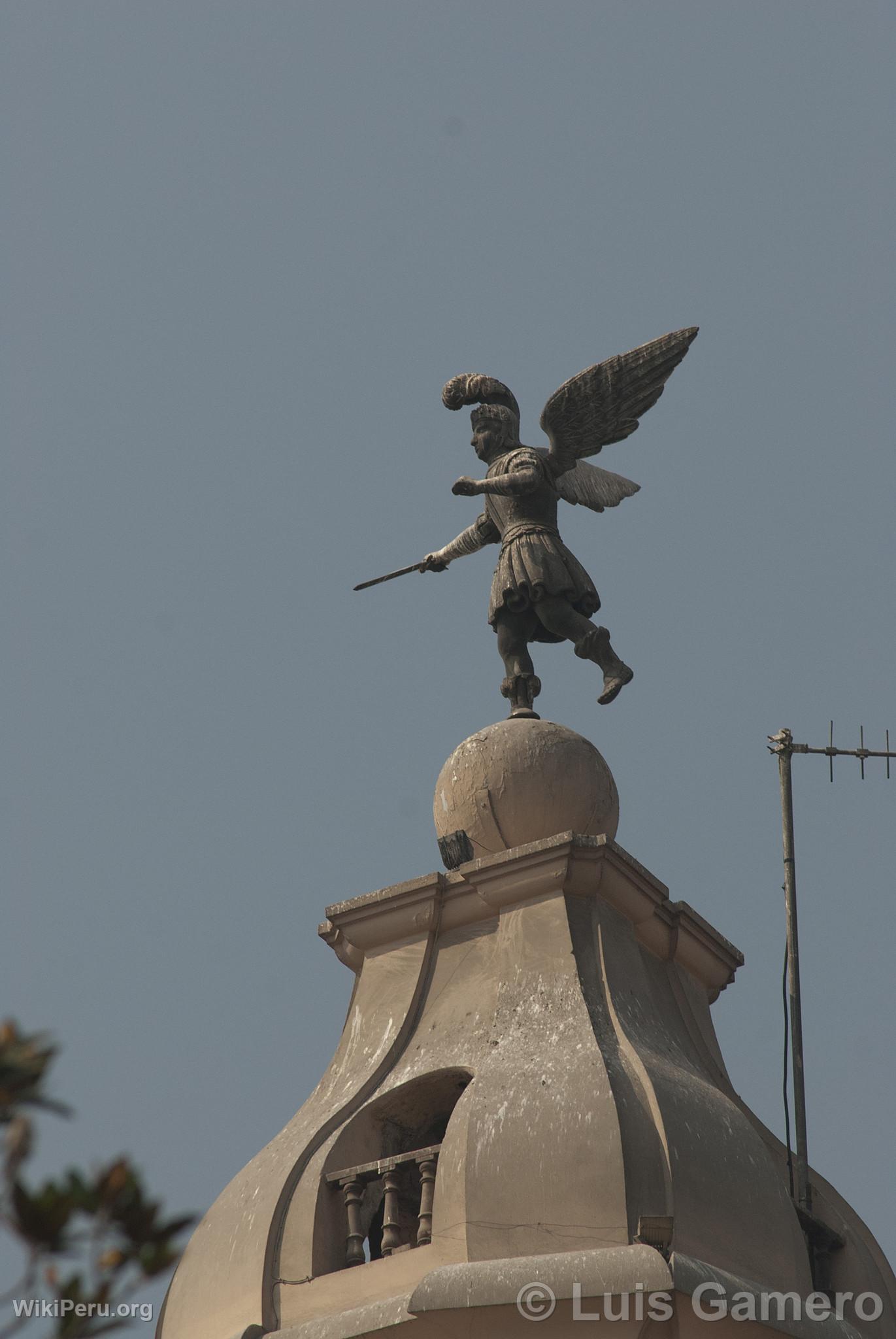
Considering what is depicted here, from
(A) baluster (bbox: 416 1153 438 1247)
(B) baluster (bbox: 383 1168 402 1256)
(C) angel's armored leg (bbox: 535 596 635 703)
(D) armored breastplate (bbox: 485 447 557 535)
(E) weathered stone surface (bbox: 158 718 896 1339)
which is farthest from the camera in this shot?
(D) armored breastplate (bbox: 485 447 557 535)

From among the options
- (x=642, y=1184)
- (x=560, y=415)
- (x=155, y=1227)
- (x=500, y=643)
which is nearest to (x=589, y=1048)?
(x=642, y=1184)

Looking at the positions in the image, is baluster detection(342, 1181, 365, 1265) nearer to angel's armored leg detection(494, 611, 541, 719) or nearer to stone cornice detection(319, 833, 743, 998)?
stone cornice detection(319, 833, 743, 998)

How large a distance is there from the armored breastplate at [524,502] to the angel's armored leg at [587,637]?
1.92 ft

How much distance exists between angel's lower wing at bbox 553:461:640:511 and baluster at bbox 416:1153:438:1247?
4926 millimetres

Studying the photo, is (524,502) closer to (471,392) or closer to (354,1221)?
(471,392)

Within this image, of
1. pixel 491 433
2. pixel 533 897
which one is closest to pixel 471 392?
pixel 491 433

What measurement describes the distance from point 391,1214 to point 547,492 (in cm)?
495

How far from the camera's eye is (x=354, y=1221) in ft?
38.3

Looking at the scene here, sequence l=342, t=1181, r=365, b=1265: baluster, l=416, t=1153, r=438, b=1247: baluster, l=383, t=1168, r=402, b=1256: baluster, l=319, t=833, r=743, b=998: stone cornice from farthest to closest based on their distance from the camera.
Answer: l=319, t=833, r=743, b=998: stone cornice < l=342, t=1181, r=365, b=1265: baluster < l=383, t=1168, r=402, b=1256: baluster < l=416, t=1153, r=438, b=1247: baluster

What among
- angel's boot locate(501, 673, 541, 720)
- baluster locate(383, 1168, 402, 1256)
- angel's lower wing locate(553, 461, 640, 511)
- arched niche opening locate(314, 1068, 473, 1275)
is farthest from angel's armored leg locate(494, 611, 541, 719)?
baluster locate(383, 1168, 402, 1256)

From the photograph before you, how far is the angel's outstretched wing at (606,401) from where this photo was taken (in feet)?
47.0

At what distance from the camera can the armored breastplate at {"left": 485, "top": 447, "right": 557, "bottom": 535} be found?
14219mm

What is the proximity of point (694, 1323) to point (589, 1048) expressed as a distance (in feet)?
5.40

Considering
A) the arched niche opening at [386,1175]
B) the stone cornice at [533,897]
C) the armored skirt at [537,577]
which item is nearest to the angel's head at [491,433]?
the armored skirt at [537,577]
